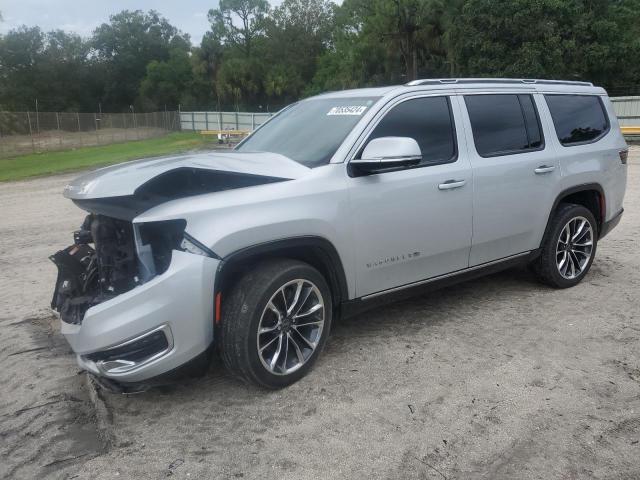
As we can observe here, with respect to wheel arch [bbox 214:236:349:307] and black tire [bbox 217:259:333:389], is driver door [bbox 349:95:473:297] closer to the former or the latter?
wheel arch [bbox 214:236:349:307]

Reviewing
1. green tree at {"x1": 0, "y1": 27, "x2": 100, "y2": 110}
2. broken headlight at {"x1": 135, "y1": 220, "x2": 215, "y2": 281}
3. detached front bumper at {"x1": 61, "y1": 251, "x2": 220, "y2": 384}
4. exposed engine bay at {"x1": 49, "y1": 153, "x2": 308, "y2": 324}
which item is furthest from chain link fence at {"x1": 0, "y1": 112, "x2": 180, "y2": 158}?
green tree at {"x1": 0, "y1": 27, "x2": 100, "y2": 110}

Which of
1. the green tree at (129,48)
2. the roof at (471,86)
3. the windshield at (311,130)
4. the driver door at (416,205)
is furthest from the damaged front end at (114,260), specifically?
the green tree at (129,48)

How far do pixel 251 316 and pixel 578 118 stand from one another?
13.0ft

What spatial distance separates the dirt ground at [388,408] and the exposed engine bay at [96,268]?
0.66m

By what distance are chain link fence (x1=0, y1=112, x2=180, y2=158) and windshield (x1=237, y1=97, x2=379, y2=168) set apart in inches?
1162

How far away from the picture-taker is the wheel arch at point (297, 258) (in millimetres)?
3410

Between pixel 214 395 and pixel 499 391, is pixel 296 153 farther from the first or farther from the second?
pixel 499 391

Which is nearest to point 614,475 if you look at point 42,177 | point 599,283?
point 599,283

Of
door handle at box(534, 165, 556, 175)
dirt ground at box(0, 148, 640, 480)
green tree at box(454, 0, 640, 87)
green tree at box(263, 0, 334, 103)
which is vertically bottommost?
dirt ground at box(0, 148, 640, 480)

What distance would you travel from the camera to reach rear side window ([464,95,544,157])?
4719mm

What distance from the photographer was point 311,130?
446 cm

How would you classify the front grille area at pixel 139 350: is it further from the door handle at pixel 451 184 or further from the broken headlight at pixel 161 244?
the door handle at pixel 451 184

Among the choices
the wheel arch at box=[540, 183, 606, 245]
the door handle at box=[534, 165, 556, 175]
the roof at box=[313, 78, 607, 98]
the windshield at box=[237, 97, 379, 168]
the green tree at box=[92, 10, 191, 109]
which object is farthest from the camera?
the green tree at box=[92, 10, 191, 109]

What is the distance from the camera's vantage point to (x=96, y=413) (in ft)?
11.8
